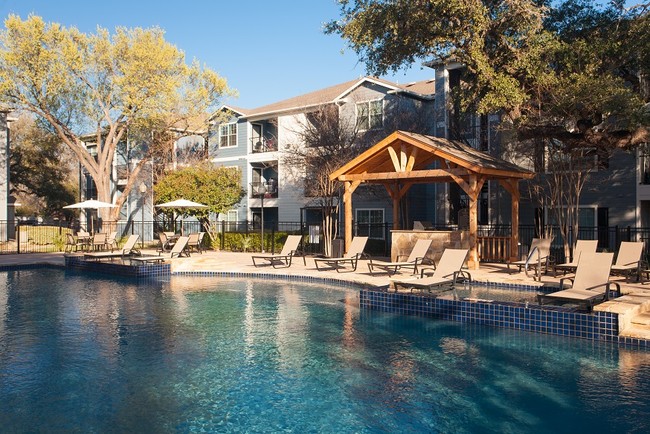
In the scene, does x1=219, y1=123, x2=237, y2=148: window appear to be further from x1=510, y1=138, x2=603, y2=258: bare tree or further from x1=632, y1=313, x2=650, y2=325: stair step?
x1=632, y1=313, x2=650, y2=325: stair step

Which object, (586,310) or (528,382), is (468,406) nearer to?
(528,382)

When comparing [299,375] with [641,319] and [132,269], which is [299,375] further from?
[132,269]

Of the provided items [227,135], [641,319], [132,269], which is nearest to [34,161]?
[227,135]

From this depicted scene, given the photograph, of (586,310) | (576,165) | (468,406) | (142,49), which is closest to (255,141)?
(142,49)

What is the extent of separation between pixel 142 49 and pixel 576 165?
22.7m

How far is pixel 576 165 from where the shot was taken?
58.0 ft

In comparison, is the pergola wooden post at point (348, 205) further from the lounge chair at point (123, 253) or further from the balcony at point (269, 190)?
the balcony at point (269, 190)

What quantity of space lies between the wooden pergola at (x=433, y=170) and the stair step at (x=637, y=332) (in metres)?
7.25

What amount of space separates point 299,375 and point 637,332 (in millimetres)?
4971

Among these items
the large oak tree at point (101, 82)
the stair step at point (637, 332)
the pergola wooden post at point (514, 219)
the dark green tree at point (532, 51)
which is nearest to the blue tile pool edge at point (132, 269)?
the dark green tree at point (532, 51)

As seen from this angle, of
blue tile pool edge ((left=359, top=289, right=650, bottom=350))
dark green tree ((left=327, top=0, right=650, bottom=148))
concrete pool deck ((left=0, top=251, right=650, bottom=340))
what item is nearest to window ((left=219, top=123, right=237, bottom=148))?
concrete pool deck ((left=0, top=251, right=650, bottom=340))

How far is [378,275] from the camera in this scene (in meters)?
14.8

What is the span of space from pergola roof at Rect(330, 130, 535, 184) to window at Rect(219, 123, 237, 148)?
61.9ft

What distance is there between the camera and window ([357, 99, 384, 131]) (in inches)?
1107
